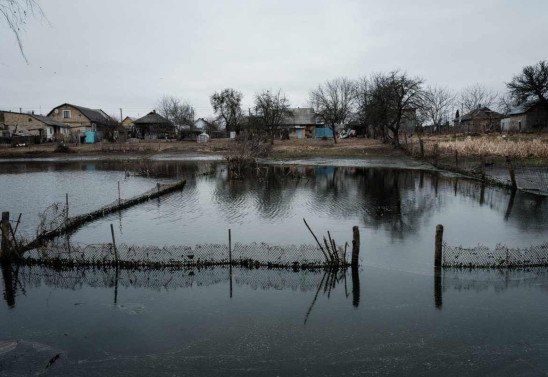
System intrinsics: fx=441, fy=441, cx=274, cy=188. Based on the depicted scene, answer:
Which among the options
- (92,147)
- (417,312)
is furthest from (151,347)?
(92,147)

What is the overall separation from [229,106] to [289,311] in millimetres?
89357

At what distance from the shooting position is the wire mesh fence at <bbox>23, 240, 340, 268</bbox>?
15125mm

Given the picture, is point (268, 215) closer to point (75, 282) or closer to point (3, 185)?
point (75, 282)

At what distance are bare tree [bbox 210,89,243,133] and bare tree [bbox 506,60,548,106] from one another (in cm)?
5336

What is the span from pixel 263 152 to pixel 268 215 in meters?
34.4

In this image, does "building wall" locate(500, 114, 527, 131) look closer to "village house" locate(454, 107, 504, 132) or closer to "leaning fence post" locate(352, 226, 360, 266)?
"village house" locate(454, 107, 504, 132)

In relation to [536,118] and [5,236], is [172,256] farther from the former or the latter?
[536,118]

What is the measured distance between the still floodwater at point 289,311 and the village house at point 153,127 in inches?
2715

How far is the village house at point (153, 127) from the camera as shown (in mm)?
90125

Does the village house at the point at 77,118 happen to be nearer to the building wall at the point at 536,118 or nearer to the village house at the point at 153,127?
the village house at the point at 153,127

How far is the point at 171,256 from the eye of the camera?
15.6 meters

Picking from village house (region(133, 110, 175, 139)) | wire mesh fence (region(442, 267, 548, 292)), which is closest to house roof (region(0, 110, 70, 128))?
village house (region(133, 110, 175, 139))

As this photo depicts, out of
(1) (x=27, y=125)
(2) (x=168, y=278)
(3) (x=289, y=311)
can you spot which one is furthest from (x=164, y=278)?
(1) (x=27, y=125)

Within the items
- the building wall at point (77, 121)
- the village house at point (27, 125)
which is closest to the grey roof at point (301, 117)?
the building wall at point (77, 121)
